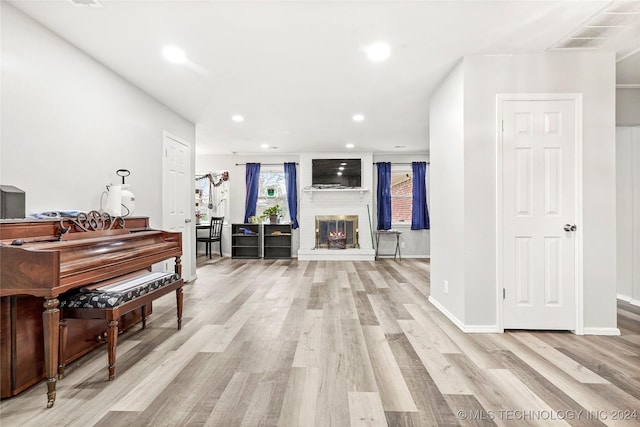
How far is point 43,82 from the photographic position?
7.86ft

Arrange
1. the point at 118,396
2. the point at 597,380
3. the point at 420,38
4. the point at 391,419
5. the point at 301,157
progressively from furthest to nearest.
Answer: the point at 301,157 < the point at 420,38 < the point at 597,380 < the point at 118,396 < the point at 391,419

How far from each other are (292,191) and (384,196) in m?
2.17

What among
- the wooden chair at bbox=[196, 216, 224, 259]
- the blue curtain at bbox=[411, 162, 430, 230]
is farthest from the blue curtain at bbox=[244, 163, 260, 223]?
the blue curtain at bbox=[411, 162, 430, 230]

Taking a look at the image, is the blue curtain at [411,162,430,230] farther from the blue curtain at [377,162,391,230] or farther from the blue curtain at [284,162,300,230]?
the blue curtain at [284,162,300,230]

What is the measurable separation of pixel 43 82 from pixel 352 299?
3488mm

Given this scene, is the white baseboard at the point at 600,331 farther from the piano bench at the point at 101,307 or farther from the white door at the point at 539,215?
the piano bench at the point at 101,307

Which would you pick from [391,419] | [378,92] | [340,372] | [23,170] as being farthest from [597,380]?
[23,170]

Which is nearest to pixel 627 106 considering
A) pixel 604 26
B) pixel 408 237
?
pixel 604 26

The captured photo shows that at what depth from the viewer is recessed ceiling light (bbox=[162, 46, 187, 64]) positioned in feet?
9.07

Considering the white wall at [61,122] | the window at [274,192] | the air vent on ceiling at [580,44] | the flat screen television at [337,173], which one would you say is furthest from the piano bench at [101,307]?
the window at [274,192]

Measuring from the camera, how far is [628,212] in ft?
12.8

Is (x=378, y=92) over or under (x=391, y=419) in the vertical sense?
over

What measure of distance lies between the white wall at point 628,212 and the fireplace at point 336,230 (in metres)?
4.50

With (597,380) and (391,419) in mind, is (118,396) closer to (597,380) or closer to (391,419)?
(391,419)
